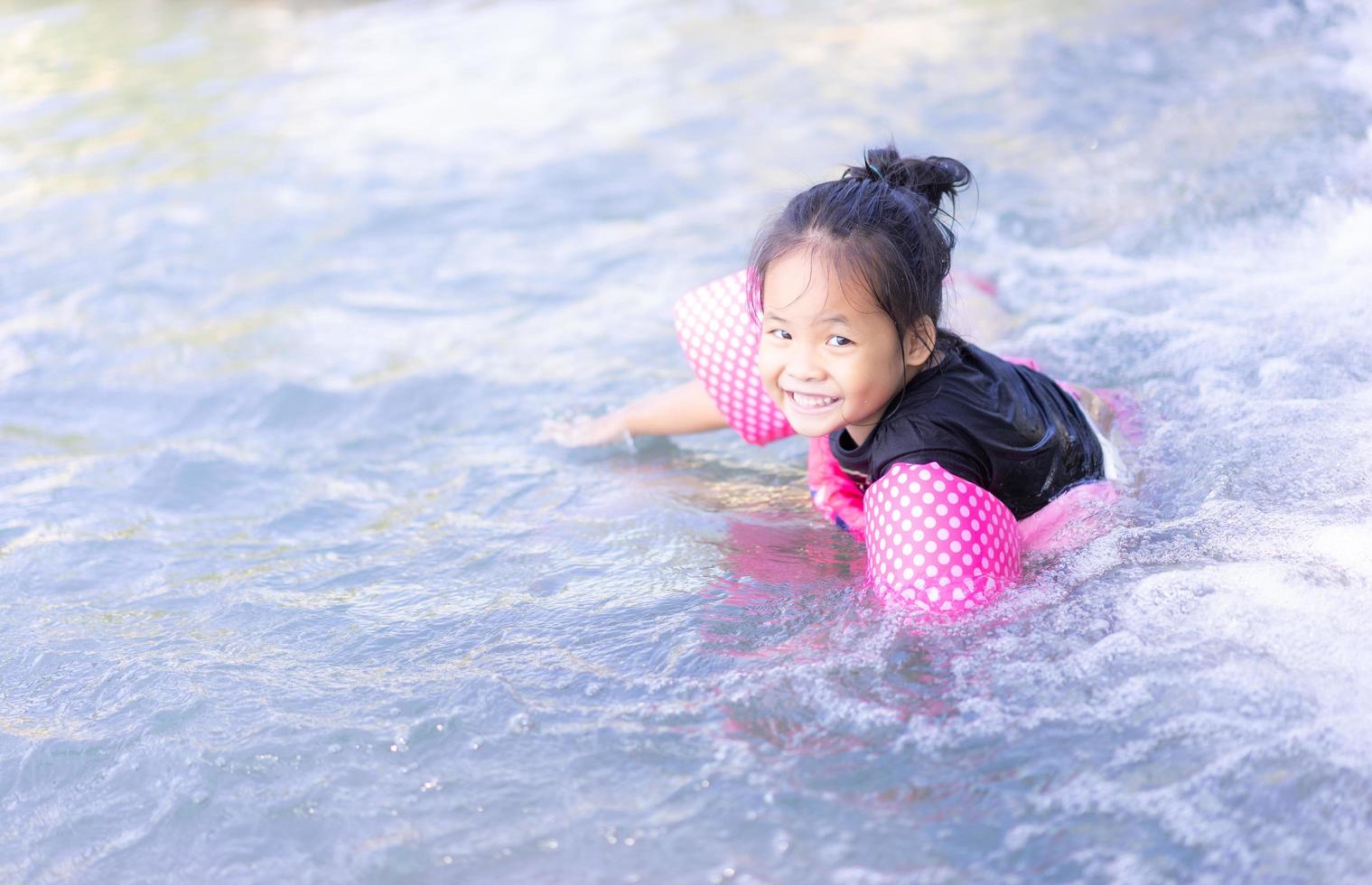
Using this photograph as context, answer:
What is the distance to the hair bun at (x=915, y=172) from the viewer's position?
2.64 metres

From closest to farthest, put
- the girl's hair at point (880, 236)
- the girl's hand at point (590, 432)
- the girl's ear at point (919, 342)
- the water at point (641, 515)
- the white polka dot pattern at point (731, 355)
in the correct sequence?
the water at point (641, 515), the girl's hair at point (880, 236), the girl's ear at point (919, 342), the white polka dot pattern at point (731, 355), the girl's hand at point (590, 432)

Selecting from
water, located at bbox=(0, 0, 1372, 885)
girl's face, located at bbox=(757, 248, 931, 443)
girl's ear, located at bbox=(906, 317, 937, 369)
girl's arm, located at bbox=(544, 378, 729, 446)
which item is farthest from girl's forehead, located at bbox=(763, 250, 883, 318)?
girl's arm, located at bbox=(544, 378, 729, 446)

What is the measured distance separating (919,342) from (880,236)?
248 millimetres

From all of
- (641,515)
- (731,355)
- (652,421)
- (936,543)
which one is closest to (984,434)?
(936,543)

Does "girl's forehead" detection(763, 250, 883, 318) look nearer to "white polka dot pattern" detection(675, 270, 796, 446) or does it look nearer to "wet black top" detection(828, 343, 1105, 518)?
"wet black top" detection(828, 343, 1105, 518)

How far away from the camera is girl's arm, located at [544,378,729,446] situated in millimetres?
3607

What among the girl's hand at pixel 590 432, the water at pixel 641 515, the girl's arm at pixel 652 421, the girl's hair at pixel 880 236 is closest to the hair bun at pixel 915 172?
the girl's hair at pixel 880 236

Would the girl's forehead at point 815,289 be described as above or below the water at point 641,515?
above

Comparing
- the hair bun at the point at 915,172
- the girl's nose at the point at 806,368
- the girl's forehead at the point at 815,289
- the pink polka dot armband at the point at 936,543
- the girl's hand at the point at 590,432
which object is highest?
the hair bun at the point at 915,172

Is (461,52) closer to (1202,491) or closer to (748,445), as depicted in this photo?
(748,445)

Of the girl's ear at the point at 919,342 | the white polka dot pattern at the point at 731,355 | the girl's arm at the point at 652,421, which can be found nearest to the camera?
the girl's ear at the point at 919,342

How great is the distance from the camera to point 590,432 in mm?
3838

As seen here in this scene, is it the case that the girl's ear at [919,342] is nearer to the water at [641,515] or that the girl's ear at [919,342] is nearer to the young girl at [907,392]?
the young girl at [907,392]

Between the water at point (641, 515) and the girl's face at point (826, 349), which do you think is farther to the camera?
the girl's face at point (826, 349)
